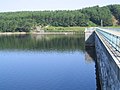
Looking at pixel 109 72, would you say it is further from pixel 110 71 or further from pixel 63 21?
pixel 63 21

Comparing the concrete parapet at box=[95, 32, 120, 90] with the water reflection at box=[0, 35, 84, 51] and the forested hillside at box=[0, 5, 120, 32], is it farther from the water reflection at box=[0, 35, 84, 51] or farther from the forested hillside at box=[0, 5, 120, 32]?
the forested hillside at box=[0, 5, 120, 32]

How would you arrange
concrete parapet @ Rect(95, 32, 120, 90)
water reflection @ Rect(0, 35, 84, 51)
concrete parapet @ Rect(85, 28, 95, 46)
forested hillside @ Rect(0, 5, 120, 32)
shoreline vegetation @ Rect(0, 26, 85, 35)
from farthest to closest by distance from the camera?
forested hillside @ Rect(0, 5, 120, 32)
shoreline vegetation @ Rect(0, 26, 85, 35)
concrete parapet @ Rect(85, 28, 95, 46)
water reflection @ Rect(0, 35, 84, 51)
concrete parapet @ Rect(95, 32, 120, 90)

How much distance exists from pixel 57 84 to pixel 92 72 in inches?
399

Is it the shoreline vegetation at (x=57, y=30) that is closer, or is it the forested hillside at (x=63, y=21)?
the shoreline vegetation at (x=57, y=30)

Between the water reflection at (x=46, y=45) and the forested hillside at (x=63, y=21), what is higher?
the forested hillside at (x=63, y=21)

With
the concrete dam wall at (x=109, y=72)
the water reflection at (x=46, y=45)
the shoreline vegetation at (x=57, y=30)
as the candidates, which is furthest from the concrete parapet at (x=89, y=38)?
the shoreline vegetation at (x=57, y=30)

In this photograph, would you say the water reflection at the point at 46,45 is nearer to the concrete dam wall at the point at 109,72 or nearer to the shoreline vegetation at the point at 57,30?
the shoreline vegetation at the point at 57,30

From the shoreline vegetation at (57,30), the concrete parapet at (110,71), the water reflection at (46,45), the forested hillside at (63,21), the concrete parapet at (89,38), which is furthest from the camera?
the forested hillside at (63,21)

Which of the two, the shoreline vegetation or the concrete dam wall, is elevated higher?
the concrete dam wall

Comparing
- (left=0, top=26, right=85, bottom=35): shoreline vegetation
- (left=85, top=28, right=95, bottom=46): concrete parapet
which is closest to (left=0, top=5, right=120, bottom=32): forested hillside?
(left=0, top=26, right=85, bottom=35): shoreline vegetation

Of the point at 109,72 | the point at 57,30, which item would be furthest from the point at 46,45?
the point at 57,30

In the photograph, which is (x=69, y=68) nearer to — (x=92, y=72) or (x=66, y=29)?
(x=92, y=72)

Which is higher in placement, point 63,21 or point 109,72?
point 109,72

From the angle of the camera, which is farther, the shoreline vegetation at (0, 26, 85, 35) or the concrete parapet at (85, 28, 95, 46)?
the shoreline vegetation at (0, 26, 85, 35)
